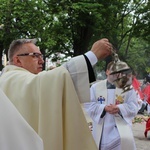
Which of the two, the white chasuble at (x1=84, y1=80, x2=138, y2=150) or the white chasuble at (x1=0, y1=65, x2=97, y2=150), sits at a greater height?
the white chasuble at (x1=0, y1=65, x2=97, y2=150)

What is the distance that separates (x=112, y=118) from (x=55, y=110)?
98.9 inches

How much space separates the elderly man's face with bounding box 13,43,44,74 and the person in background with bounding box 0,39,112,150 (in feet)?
1.11

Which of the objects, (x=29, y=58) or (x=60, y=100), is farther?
(x=29, y=58)

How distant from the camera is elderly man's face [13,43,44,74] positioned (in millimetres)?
3117

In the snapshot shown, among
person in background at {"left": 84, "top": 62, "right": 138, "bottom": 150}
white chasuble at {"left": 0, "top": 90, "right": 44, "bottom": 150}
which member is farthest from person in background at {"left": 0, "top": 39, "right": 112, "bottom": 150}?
person in background at {"left": 84, "top": 62, "right": 138, "bottom": 150}

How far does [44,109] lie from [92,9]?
47.2ft

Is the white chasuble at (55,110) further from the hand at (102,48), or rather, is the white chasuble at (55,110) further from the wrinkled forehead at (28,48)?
the wrinkled forehead at (28,48)

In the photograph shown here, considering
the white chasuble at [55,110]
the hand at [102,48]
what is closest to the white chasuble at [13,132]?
the white chasuble at [55,110]

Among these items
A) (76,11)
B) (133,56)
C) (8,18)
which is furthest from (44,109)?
(133,56)

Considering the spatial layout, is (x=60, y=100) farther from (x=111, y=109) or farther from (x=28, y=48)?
(x=111, y=109)

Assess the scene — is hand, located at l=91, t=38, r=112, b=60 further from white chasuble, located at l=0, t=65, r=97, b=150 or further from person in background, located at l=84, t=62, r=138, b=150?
person in background, located at l=84, t=62, r=138, b=150

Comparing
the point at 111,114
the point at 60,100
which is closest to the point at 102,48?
the point at 60,100

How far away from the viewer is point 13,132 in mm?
1403

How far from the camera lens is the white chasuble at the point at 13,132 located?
4.51ft
